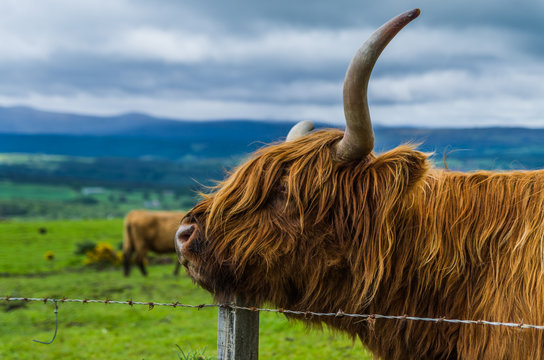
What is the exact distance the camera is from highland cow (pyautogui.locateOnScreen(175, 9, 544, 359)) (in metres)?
2.58

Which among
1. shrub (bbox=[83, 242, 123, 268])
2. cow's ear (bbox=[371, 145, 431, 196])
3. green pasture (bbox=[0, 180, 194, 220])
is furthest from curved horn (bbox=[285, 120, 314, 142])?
green pasture (bbox=[0, 180, 194, 220])

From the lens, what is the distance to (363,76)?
7.50 feet

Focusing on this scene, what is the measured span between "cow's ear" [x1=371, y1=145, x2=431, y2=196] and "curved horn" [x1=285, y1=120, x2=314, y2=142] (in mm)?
704

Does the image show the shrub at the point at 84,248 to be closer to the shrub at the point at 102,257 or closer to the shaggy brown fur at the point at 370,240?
the shrub at the point at 102,257

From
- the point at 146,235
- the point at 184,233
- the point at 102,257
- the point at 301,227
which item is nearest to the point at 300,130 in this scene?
the point at 301,227

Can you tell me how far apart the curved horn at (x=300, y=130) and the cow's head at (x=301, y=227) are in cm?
48

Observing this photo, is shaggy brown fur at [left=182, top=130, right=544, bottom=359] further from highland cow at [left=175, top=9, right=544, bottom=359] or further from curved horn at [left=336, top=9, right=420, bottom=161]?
curved horn at [left=336, top=9, right=420, bottom=161]

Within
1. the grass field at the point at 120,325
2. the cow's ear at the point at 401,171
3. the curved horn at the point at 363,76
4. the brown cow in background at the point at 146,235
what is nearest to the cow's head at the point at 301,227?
the cow's ear at the point at 401,171

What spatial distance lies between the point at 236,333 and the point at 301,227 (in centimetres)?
71

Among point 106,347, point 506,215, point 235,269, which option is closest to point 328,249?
point 235,269

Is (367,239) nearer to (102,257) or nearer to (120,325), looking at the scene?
(120,325)

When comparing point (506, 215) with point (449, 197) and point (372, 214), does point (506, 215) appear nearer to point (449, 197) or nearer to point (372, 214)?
point (449, 197)

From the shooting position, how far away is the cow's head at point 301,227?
2.64 metres

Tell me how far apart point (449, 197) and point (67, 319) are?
10.2 m
